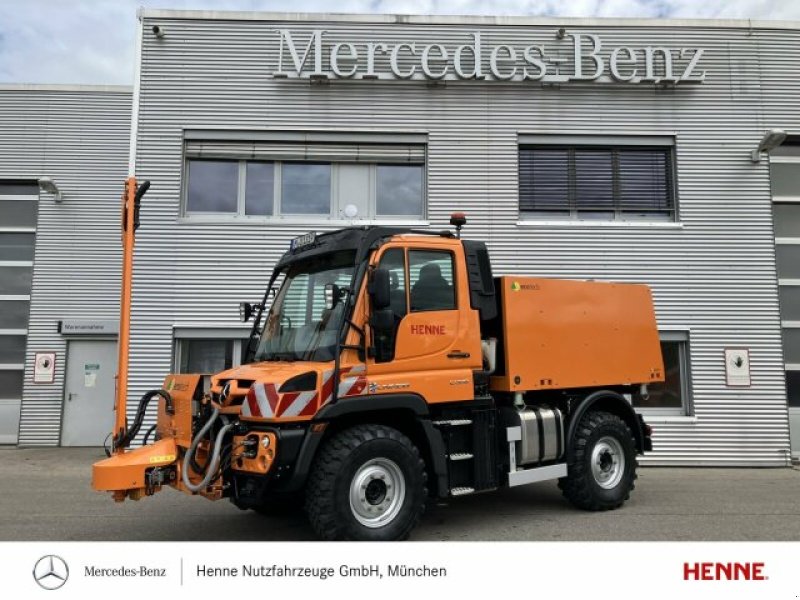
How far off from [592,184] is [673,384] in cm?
378

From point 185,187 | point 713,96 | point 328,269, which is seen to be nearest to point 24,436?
point 185,187

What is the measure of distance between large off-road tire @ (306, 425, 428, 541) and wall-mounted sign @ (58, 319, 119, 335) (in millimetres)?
8103

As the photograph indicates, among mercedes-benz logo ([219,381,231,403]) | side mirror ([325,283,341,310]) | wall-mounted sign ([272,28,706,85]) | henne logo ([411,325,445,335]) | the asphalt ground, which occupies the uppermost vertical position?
wall-mounted sign ([272,28,706,85])

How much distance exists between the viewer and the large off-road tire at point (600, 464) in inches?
271

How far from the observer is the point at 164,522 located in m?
6.67

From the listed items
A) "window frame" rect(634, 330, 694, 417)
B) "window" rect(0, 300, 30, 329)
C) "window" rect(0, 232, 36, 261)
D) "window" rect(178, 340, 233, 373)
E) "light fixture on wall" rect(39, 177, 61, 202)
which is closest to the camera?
"window frame" rect(634, 330, 694, 417)

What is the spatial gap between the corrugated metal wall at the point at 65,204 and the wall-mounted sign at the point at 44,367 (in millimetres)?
79

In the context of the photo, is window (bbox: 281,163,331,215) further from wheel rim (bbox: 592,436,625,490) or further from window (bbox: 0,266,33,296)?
wheel rim (bbox: 592,436,625,490)

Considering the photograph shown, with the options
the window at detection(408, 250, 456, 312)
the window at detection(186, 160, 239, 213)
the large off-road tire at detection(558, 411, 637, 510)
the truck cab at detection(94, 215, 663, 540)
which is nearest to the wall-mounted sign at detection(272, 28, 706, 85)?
the window at detection(186, 160, 239, 213)

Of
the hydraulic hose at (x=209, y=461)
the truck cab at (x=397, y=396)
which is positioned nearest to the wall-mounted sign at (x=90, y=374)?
the truck cab at (x=397, y=396)

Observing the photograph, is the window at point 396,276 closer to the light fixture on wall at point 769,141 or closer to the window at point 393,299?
the window at point 393,299

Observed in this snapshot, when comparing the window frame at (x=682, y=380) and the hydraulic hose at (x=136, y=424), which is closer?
the hydraulic hose at (x=136, y=424)

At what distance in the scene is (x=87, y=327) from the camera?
11.8m

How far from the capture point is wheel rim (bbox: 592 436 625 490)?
7.08 meters
